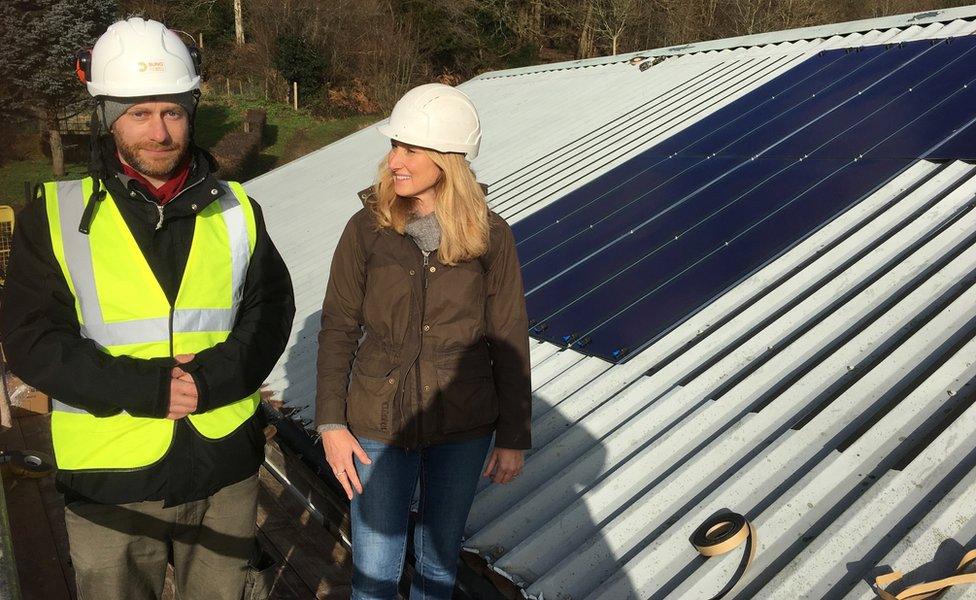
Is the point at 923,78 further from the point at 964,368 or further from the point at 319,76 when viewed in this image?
the point at 319,76

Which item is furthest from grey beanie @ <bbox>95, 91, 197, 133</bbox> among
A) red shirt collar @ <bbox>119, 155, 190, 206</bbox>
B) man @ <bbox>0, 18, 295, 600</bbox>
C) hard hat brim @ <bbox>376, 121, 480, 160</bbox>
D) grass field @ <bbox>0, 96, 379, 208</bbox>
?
grass field @ <bbox>0, 96, 379, 208</bbox>

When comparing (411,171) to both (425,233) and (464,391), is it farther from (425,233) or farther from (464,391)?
(464,391)

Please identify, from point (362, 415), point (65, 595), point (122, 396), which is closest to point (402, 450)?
point (362, 415)

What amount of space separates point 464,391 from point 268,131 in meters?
29.5

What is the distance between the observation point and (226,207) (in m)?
3.14

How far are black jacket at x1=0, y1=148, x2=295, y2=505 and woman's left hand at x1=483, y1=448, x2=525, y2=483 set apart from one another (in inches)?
38.3

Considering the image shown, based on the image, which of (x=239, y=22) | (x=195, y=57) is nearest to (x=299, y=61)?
(x=239, y=22)

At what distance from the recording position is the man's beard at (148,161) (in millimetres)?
2859

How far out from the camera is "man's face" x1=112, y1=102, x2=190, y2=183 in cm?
286

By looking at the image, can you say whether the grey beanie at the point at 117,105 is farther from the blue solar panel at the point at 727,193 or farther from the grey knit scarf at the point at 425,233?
the blue solar panel at the point at 727,193

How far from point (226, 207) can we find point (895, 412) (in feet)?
10.0

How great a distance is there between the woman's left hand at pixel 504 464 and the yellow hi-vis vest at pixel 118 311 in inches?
42.9

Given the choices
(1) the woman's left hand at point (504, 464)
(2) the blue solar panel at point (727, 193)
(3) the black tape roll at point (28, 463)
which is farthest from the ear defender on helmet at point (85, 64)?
(3) the black tape roll at point (28, 463)

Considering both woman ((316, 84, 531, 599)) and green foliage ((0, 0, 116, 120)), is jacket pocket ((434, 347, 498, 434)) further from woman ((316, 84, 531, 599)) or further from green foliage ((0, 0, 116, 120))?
green foliage ((0, 0, 116, 120))
